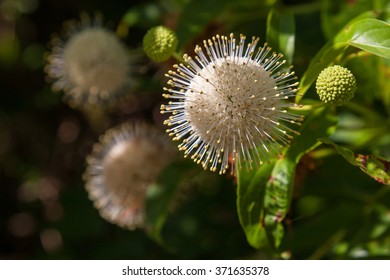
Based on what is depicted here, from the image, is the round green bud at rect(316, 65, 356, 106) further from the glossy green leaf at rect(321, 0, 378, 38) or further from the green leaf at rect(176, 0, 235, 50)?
the green leaf at rect(176, 0, 235, 50)

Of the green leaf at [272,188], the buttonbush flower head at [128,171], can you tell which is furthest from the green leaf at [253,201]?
the buttonbush flower head at [128,171]

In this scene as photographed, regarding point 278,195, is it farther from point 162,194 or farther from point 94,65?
point 94,65

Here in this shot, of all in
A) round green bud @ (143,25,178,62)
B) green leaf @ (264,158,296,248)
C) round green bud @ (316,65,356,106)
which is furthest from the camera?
round green bud @ (143,25,178,62)

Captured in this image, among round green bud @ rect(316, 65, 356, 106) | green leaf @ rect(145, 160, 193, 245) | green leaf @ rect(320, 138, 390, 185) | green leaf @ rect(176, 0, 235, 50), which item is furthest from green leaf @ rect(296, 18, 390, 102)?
green leaf @ rect(145, 160, 193, 245)

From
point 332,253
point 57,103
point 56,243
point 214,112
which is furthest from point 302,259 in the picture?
point 57,103

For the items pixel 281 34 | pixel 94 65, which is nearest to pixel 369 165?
pixel 281 34

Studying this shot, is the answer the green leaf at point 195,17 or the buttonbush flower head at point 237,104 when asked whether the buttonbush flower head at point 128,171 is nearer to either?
the green leaf at point 195,17
